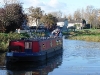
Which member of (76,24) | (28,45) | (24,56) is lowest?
(24,56)

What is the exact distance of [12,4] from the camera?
143 feet

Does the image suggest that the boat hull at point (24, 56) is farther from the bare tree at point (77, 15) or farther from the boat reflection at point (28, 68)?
the bare tree at point (77, 15)

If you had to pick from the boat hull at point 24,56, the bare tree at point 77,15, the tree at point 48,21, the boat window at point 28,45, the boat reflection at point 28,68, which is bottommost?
the boat reflection at point 28,68

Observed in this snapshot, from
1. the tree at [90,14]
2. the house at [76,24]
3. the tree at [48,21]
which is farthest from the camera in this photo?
the house at [76,24]

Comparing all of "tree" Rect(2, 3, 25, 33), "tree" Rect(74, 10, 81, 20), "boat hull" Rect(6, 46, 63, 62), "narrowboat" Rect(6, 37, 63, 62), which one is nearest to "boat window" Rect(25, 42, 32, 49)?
"narrowboat" Rect(6, 37, 63, 62)

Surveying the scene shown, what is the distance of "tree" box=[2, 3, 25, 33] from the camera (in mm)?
39844

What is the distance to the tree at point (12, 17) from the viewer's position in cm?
3984

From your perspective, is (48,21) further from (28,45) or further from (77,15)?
(77,15)

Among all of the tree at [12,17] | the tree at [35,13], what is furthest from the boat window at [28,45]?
the tree at [35,13]

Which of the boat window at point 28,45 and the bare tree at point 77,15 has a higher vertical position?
the bare tree at point 77,15

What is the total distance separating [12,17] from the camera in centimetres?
4034

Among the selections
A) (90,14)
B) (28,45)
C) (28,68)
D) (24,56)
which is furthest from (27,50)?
(90,14)

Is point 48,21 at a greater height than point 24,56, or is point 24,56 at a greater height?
point 48,21

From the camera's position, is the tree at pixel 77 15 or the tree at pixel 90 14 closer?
the tree at pixel 90 14
